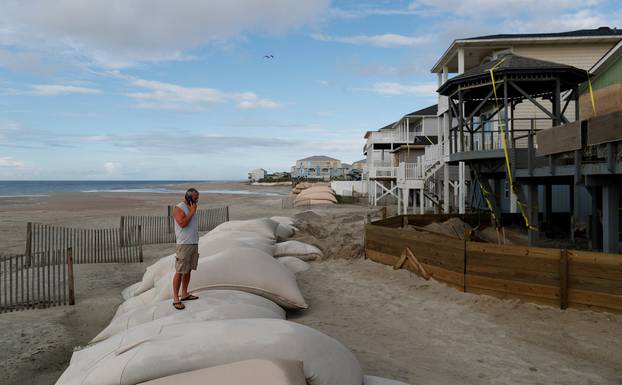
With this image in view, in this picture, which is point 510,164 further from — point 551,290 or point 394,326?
point 394,326

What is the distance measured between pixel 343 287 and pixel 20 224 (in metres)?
24.2

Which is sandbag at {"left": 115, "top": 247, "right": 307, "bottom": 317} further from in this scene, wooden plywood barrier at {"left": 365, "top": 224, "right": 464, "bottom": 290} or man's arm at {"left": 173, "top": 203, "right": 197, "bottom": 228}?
wooden plywood barrier at {"left": 365, "top": 224, "right": 464, "bottom": 290}

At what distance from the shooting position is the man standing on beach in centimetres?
636

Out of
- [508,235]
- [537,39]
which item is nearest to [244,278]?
[508,235]

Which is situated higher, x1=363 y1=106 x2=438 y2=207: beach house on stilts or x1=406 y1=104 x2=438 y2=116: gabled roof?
x1=406 y1=104 x2=438 y2=116: gabled roof

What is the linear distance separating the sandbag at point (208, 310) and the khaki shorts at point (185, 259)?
0.43 m

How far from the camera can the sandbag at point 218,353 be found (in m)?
3.62

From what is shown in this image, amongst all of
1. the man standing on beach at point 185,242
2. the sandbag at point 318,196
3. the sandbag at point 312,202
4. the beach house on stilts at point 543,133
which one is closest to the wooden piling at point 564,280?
the beach house on stilts at point 543,133

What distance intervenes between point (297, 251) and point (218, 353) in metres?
8.88

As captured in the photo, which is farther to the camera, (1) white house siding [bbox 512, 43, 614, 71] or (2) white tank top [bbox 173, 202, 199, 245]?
(1) white house siding [bbox 512, 43, 614, 71]

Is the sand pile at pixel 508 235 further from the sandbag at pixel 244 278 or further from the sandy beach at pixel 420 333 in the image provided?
the sandbag at pixel 244 278

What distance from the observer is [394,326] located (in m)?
6.99

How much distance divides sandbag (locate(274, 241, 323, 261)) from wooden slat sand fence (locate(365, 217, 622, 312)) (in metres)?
3.57

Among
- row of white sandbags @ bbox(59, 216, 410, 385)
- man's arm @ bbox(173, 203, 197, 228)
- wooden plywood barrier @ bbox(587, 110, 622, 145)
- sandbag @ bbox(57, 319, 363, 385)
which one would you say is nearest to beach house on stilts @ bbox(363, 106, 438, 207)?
wooden plywood barrier @ bbox(587, 110, 622, 145)
